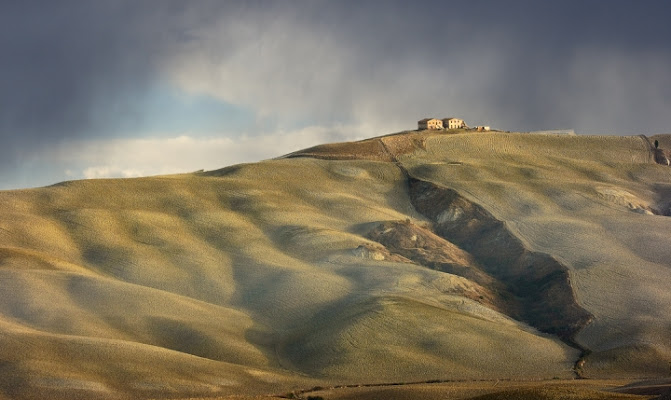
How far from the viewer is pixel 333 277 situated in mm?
113875

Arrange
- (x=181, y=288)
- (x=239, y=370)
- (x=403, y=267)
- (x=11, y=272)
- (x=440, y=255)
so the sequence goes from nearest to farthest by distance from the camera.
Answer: (x=239, y=370) → (x=11, y=272) → (x=181, y=288) → (x=403, y=267) → (x=440, y=255)

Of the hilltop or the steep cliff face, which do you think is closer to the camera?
the hilltop

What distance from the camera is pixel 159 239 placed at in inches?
4808

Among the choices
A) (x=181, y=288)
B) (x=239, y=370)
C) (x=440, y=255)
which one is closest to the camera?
(x=239, y=370)

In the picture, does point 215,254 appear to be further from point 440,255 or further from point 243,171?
point 243,171

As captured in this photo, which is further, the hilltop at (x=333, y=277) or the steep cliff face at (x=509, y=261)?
the steep cliff face at (x=509, y=261)

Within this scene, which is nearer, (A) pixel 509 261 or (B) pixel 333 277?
(B) pixel 333 277

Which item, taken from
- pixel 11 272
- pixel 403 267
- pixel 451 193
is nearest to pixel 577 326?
pixel 403 267

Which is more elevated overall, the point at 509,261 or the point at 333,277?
the point at 509,261

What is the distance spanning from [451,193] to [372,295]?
1737 inches

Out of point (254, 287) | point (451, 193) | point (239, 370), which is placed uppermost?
point (451, 193)

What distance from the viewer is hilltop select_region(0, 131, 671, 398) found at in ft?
292

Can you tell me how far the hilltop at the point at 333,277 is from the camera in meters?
88.9

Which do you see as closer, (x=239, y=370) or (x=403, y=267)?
(x=239, y=370)
